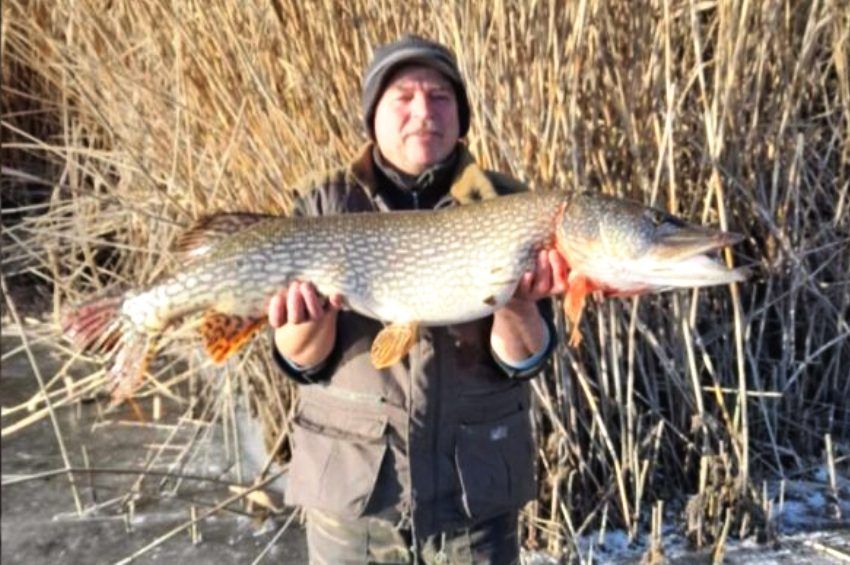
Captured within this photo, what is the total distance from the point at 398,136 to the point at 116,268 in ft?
9.44

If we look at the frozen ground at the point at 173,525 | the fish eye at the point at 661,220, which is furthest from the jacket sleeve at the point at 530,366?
the frozen ground at the point at 173,525

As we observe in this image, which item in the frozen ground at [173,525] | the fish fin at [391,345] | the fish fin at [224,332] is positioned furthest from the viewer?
the frozen ground at [173,525]

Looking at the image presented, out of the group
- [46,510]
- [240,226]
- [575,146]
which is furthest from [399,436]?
[46,510]

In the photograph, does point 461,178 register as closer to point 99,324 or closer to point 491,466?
point 491,466

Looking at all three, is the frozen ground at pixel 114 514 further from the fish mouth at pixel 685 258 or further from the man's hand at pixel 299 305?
the fish mouth at pixel 685 258

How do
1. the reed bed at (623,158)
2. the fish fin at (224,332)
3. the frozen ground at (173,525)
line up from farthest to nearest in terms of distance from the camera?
1. the frozen ground at (173,525)
2. the reed bed at (623,158)
3. the fish fin at (224,332)

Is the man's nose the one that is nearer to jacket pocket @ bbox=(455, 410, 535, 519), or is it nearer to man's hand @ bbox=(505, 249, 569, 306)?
man's hand @ bbox=(505, 249, 569, 306)

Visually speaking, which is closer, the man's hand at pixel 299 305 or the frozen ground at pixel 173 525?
the man's hand at pixel 299 305

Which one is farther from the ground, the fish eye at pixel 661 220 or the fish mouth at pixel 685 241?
the fish eye at pixel 661 220

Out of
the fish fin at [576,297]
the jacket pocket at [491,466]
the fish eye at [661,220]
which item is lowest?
the jacket pocket at [491,466]

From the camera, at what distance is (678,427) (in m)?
2.75

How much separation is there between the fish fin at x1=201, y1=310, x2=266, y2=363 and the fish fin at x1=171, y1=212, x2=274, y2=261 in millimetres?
111

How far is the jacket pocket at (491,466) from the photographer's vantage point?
1.68m

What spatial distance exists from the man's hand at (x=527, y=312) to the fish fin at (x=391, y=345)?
144 millimetres
